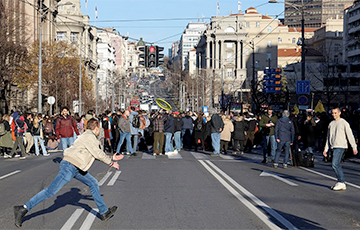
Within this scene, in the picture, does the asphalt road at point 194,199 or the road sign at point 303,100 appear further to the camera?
the road sign at point 303,100

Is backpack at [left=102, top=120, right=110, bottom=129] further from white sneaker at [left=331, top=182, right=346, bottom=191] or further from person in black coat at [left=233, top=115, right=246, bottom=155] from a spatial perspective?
white sneaker at [left=331, top=182, right=346, bottom=191]

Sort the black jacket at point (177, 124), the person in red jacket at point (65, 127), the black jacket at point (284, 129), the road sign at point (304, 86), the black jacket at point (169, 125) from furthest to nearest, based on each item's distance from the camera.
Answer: the road sign at point (304, 86) → the black jacket at point (177, 124) → the black jacket at point (169, 125) → the person in red jacket at point (65, 127) → the black jacket at point (284, 129)

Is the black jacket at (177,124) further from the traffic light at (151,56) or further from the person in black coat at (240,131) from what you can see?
the traffic light at (151,56)

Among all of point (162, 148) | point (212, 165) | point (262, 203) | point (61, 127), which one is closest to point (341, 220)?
point (262, 203)

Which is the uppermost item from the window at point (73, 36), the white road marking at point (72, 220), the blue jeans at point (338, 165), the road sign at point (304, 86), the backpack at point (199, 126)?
the window at point (73, 36)

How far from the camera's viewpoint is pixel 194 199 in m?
10.5

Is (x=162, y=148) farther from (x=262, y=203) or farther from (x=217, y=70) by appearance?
(x=217, y=70)

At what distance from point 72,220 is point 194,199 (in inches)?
110

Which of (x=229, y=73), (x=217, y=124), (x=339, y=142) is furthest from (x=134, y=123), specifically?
(x=229, y=73)

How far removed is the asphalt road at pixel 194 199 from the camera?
8305 mm

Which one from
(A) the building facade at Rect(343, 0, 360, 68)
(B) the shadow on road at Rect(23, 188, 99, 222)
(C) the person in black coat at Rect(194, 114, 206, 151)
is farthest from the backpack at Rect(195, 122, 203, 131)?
(A) the building facade at Rect(343, 0, 360, 68)

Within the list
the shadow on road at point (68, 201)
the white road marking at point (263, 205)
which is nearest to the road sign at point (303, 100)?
the white road marking at point (263, 205)

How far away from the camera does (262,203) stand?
33.2 ft

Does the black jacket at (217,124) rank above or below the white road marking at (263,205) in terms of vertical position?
above
